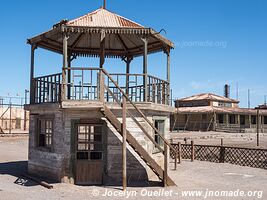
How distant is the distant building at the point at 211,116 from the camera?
148 feet

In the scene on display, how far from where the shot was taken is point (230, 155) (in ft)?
59.3

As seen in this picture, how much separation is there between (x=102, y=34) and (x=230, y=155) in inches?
430

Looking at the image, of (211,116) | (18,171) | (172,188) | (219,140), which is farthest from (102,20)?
(211,116)

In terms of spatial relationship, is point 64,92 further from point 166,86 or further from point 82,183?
point 166,86

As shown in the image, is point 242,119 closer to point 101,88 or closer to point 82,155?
point 82,155

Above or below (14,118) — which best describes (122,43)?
Result: above

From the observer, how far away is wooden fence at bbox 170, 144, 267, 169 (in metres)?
17.3

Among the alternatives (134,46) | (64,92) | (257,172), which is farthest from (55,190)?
(257,172)

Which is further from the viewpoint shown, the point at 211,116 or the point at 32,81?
the point at 211,116

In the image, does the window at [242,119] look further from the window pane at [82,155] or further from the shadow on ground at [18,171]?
the window pane at [82,155]

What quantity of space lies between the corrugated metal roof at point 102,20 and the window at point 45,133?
13.4 ft

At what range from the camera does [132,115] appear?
11719 millimetres

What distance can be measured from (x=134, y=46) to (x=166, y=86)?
115 inches

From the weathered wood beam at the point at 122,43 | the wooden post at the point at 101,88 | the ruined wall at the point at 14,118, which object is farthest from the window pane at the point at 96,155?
the ruined wall at the point at 14,118
